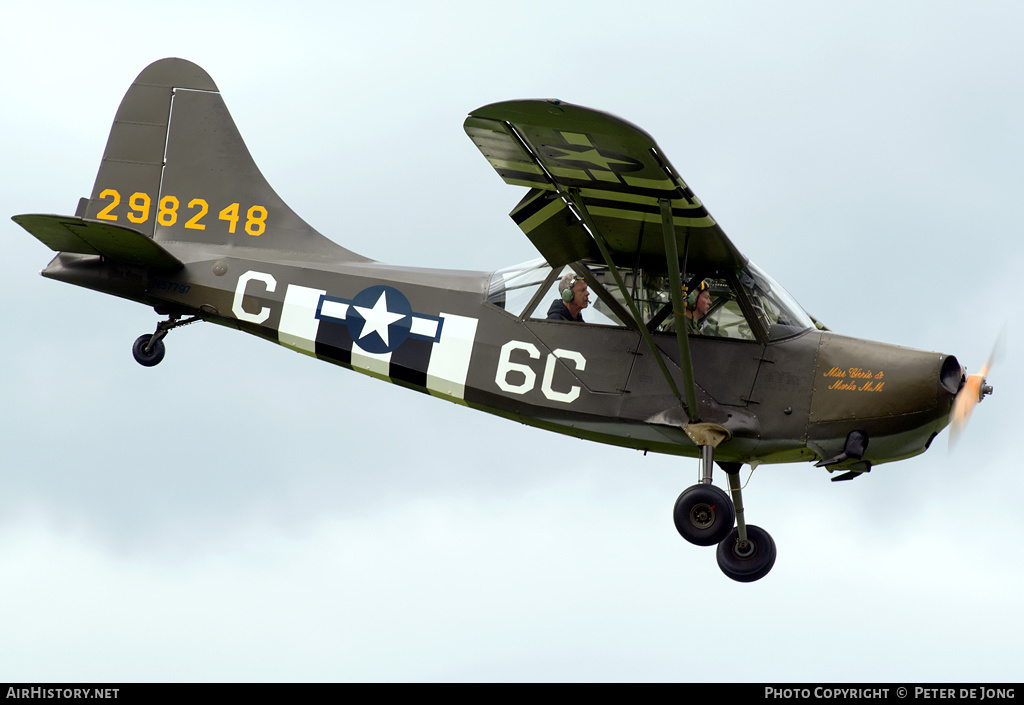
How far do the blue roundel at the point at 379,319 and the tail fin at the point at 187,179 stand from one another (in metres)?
0.81

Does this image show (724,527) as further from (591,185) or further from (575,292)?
(591,185)

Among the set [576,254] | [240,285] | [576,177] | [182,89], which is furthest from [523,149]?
[182,89]

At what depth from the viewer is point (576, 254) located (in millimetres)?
13281

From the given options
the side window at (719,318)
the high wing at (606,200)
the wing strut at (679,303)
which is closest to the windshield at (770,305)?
the side window at (719,318)

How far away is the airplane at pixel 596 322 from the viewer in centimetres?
1241

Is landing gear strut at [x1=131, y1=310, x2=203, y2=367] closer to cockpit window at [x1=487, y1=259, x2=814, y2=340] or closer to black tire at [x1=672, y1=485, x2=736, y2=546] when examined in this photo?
cockpit window at [x1=487, y1=259, x2=814, y2=340]

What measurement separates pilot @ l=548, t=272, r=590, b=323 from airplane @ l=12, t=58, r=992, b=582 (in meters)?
0.02

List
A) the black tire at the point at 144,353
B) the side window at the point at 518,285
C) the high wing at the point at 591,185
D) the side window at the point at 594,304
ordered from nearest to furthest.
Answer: the high wing at the point at 591,185, the side window at the point at 594,304, the side window at the point at 518,285, the black tire at the point at 144,353

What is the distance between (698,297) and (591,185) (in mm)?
1697

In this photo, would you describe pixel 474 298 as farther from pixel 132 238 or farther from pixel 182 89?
pixel 182 89

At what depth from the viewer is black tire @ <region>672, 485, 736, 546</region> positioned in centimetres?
1245

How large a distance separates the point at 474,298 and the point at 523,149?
239cm

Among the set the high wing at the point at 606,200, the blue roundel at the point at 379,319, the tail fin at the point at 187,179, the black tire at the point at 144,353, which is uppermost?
the high wing at the point at 606,200

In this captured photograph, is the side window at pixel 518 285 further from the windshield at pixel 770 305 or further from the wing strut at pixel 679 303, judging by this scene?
the windshield at pixel 770 305
